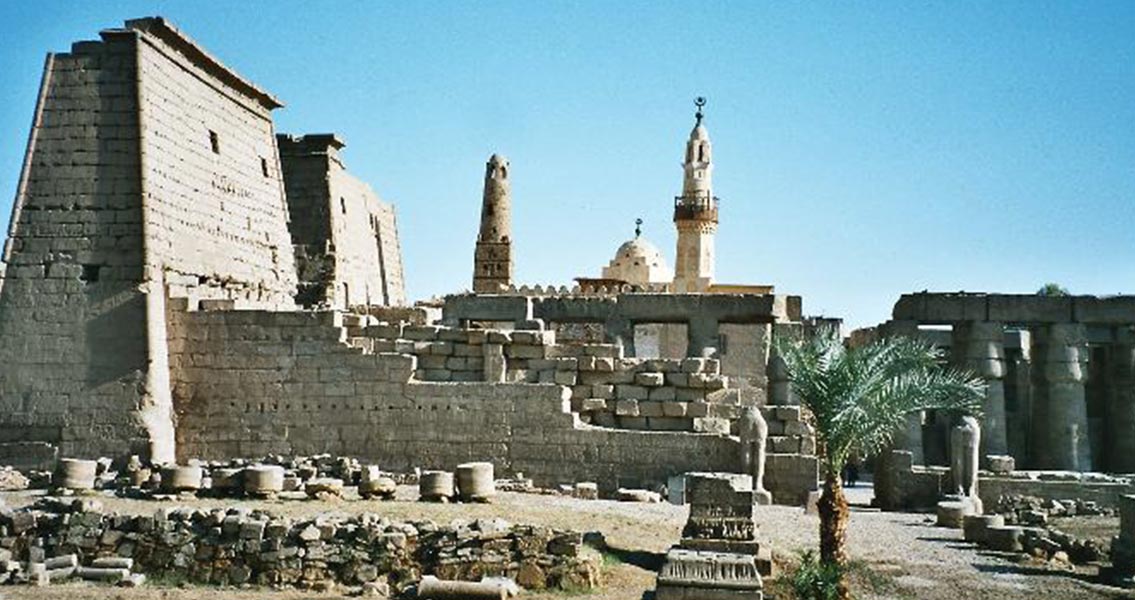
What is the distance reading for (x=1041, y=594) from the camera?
12250 millimetres

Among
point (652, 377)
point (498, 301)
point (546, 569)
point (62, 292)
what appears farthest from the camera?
point (498, 301)

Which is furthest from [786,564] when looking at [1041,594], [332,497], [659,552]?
[332,497]

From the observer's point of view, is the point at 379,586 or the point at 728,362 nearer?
the point at 379,586

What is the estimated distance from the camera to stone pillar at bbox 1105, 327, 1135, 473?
79.8ft

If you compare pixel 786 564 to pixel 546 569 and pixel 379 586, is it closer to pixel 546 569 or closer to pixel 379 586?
pixel 546 569

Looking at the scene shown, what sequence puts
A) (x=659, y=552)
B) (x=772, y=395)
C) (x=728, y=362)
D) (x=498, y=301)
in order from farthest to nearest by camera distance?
(x=728, y=362) < (x=498, y=301) < (x=772, y=395) < (x=659, y=552)

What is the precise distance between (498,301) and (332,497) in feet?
29.8

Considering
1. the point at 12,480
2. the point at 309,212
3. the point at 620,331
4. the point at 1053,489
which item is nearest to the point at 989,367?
the point at 1053,489

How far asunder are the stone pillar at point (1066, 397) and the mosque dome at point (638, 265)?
24.5 m

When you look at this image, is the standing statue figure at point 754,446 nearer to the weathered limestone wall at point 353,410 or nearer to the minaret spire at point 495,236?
the weathered limestone wall at point 353,410

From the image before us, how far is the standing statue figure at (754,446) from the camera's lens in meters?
17.5

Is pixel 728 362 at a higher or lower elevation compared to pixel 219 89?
lower

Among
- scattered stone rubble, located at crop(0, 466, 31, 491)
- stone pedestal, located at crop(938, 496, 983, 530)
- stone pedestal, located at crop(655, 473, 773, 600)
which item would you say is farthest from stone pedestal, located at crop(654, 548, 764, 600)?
scattered stone rubble, located at crop(0, 466, 31, 491)

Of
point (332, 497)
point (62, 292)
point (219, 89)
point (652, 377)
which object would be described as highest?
point (219, 89)
